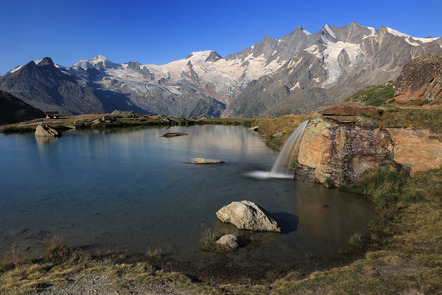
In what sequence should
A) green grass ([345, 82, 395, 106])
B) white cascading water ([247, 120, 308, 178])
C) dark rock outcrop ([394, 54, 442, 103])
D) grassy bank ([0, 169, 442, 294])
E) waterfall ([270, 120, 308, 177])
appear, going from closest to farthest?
grassy bank ([0, 169, 442, 294]) → dark rock outcrop ([394, 54, 442, 103]) → white cascading water ([247, 120, 308, 178]) → waterfall ([270, 120, 308, 177]) → green grass ([345, 82, 395, 106])

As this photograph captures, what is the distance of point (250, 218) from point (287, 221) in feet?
11.5

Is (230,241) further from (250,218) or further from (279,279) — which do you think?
(279,279)

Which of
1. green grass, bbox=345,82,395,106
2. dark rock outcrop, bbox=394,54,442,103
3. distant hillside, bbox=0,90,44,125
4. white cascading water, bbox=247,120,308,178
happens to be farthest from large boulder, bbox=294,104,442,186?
distant hillside, bbox=0,90,44,125

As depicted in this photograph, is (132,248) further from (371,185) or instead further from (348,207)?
(371,185)

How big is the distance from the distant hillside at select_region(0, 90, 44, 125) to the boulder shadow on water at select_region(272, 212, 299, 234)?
175 m

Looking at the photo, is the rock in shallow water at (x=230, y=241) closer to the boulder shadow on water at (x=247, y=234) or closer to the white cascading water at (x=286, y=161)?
the boulder shadow on water at (x=247, y=234)

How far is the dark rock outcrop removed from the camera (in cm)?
3220

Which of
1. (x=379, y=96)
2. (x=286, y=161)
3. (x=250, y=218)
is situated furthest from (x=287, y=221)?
(x=379, y=96)

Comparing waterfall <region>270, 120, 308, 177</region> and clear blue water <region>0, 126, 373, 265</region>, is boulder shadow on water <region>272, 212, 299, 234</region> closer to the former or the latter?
clear blue water <region>0, 126, 373, 265</region>

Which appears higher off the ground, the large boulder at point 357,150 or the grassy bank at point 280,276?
the large boulder at point 357,150

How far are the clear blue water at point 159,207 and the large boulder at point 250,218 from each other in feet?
2.04

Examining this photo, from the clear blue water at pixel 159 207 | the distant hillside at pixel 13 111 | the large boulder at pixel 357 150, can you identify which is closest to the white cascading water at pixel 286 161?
the clear blue water at pixel 159 207

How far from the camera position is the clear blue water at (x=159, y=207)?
15898 mm

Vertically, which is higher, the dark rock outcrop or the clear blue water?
the dark rock outcrop
